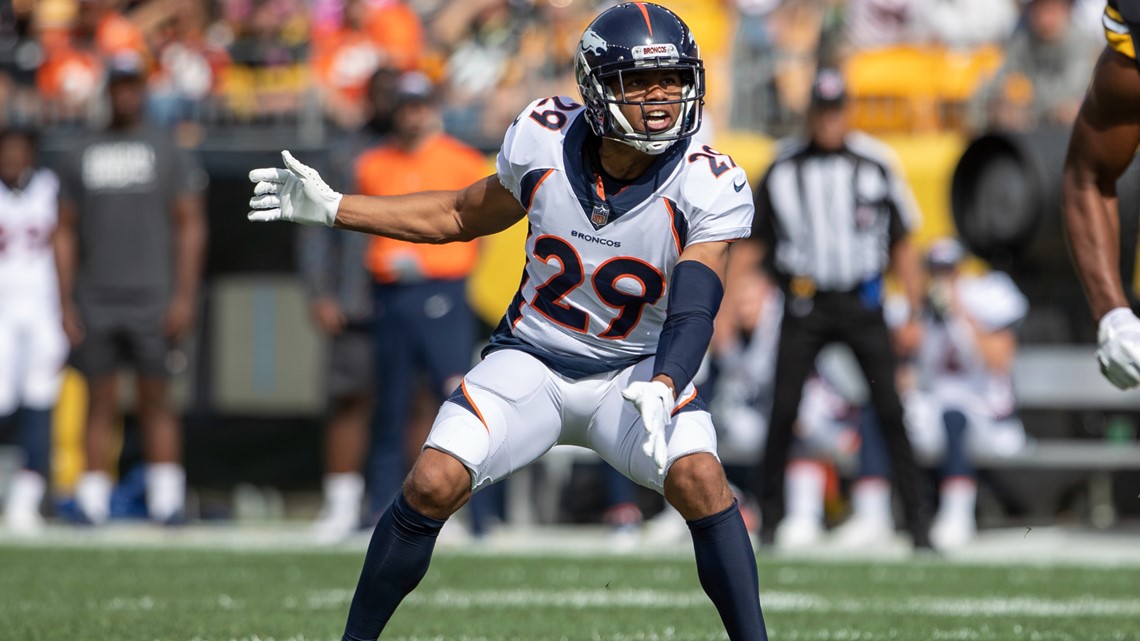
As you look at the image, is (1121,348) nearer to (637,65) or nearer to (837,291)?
(637,65)

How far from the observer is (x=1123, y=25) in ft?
13.0

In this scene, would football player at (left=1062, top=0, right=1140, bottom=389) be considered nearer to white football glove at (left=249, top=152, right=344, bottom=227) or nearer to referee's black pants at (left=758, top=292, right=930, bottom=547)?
white football glove at (left=249, top=152, right=344, bottom=227)

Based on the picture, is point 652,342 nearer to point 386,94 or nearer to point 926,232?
point 386,94

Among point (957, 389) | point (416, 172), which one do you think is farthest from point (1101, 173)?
point (957, 389)

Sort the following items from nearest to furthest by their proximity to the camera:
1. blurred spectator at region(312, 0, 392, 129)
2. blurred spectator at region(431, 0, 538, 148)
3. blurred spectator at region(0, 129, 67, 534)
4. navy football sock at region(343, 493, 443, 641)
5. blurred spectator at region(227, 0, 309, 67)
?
navy football sock at region(343, 493, 443, 641)
blurred spectator at region(0, 129, 67, 534)
blurred spectator at region(431, 0, 538, 148)
blurred spectator at region(312, 0, 392, 129)
blurred spectator at region(227, 0, 309, 67)

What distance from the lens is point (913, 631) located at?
4.98 metres

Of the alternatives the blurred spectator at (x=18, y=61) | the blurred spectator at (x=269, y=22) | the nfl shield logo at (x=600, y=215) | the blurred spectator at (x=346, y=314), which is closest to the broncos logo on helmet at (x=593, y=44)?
the nfl shield logo at (x=600, y=215)

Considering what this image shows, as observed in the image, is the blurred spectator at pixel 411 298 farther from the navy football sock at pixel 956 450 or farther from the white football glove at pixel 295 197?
the white football glove at pixel 295 197

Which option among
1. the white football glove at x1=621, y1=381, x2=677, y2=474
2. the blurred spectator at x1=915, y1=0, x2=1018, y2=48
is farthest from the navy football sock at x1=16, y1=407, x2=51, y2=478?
the white football glove at x1=621, y1=381, x2=677, y2=474

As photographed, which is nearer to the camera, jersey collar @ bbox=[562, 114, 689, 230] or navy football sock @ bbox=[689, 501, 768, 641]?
navy football sock @ bbox=[689, 501, 768, 641]

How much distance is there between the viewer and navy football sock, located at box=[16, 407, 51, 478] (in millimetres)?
8828

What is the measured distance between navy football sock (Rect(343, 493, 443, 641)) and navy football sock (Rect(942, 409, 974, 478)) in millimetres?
5145

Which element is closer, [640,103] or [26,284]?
[640,103]

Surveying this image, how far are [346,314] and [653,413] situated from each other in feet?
17.0
